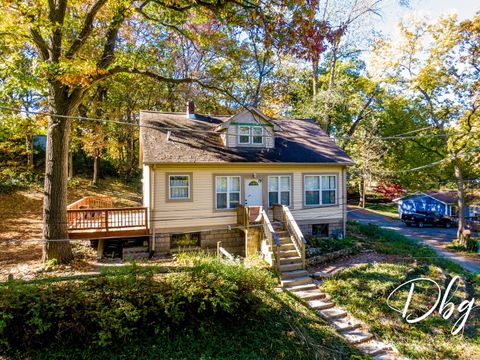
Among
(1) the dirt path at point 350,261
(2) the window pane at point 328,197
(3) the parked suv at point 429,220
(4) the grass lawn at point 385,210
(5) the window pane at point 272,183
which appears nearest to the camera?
(1) the dirt path at point 350,261

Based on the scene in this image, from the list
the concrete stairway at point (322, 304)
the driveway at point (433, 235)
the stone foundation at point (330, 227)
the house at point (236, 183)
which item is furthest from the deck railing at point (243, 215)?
the driveway at point (433, 235)

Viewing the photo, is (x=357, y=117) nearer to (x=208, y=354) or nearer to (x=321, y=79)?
(x=321, y=79)

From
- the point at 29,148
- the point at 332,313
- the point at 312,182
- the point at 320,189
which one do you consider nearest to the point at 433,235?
the point at 320,189

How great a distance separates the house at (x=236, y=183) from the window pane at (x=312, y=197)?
0.18ft

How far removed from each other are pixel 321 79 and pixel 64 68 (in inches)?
1046

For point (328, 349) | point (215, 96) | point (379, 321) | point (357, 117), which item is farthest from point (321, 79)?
point (328, 349)

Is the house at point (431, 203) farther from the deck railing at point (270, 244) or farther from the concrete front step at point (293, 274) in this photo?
the concrete front step at point (293, 274)

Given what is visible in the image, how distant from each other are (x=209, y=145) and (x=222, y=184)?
6.86ft

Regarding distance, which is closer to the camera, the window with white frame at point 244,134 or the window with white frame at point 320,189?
the window with white frame at point 244,134

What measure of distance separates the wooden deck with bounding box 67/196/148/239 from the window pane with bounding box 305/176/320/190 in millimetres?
8259

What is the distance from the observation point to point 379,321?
9.84m

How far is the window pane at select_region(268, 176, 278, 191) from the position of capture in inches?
610

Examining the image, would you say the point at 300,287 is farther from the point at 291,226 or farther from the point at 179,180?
the point at 179,180

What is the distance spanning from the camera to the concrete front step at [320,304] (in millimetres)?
10047
